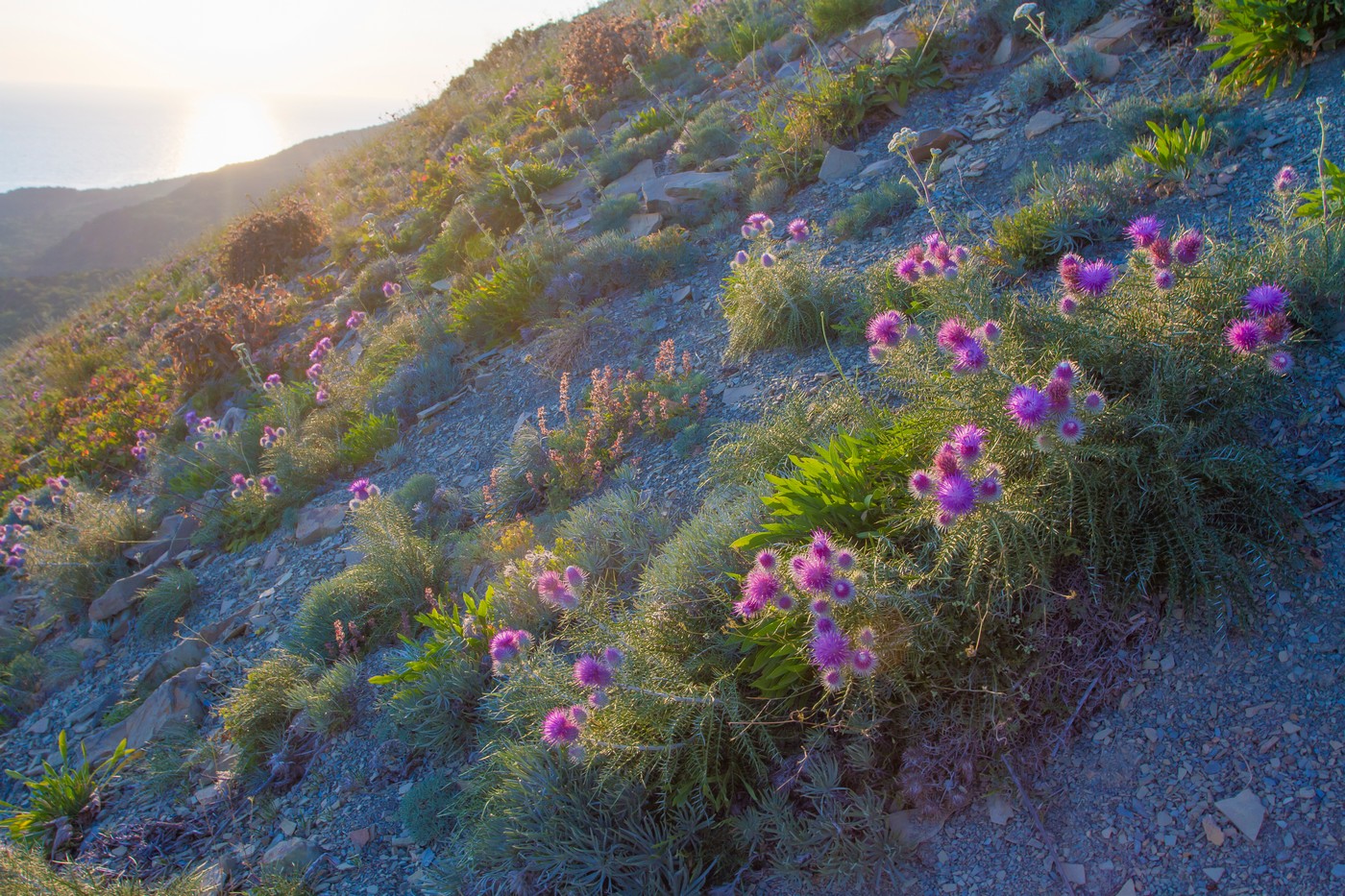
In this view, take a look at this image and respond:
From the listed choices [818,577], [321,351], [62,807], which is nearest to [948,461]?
[818,577]

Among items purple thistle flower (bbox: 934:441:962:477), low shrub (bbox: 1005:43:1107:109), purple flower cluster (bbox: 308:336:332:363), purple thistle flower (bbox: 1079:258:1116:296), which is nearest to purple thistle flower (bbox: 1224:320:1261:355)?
purple thistle flower (bbox: 1079:258:1116:296)

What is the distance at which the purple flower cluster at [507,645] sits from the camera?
8.24ft

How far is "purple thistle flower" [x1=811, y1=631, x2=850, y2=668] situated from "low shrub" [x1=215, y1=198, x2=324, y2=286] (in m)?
12.4

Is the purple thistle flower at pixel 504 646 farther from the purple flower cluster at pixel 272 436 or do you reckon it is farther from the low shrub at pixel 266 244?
the low shrub at pixel 266 244

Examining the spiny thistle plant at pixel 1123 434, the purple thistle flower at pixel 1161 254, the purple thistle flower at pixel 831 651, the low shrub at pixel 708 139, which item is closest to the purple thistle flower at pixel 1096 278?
the spiny thistle plant at pixel 1123 434

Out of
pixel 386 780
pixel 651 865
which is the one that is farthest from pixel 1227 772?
pixel 386 780

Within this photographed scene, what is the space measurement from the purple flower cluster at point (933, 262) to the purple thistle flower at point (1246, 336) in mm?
907

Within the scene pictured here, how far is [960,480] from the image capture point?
6.53ft

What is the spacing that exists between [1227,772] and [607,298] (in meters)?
5.61

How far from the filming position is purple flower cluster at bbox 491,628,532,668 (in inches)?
98.9

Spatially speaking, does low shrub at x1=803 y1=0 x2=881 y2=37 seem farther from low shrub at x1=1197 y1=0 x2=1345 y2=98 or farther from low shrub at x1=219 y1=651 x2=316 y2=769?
low shrub at x1=219 y1=651 x2=316 y2=769

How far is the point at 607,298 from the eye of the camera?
6.66 m

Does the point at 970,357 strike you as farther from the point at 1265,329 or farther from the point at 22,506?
the point at 22,506

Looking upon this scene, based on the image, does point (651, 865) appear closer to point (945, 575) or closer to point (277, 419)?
point (945, 575)
